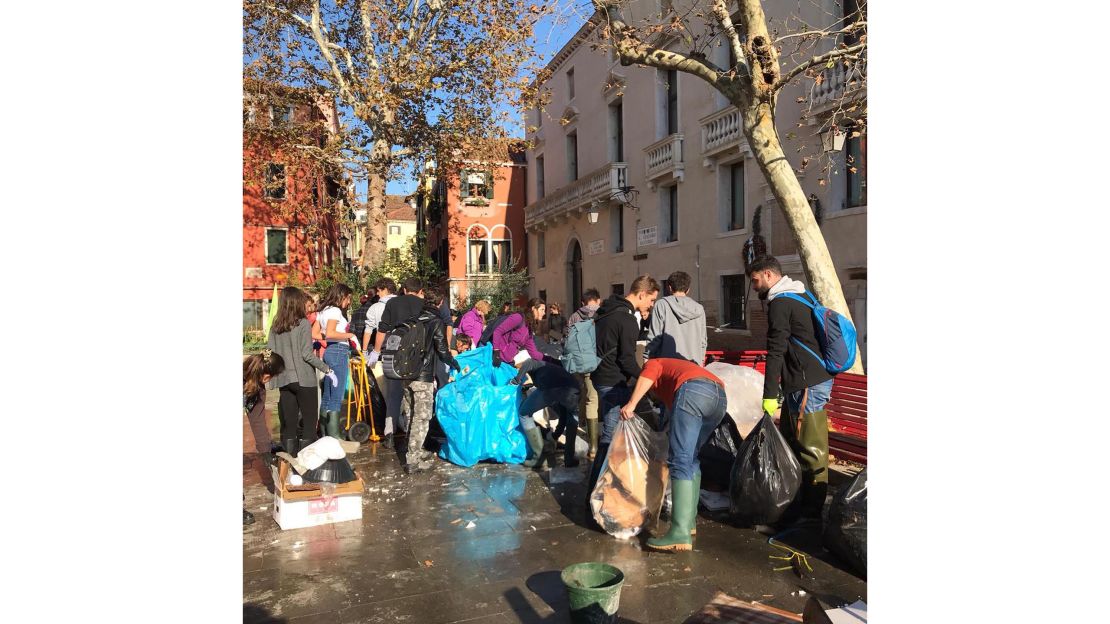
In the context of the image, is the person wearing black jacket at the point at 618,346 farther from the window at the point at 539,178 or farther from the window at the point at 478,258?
the window at the point at 478,258

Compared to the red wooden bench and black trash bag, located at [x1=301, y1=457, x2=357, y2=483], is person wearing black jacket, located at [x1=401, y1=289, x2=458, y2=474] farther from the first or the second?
the red wooden bench

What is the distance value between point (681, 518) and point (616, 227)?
19.9 m

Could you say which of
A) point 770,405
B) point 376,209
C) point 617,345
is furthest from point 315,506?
point 376,209

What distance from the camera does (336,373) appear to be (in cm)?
717

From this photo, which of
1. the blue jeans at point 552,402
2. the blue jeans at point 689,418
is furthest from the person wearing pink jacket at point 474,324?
the blue jeans at point 689,418

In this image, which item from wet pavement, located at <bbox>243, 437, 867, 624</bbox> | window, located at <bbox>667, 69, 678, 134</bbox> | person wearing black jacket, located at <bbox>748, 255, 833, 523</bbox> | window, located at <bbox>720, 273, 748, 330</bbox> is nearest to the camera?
wet pavement, located at <bbox>243, 437, 867, 624</bbox>

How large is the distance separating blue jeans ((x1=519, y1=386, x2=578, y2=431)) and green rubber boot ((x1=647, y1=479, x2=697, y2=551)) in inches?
89.4

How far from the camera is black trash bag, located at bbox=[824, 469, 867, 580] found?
4.03 meters

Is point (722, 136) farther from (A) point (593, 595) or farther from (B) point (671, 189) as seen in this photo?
(A) point (593, 595)

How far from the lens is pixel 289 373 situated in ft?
19.7

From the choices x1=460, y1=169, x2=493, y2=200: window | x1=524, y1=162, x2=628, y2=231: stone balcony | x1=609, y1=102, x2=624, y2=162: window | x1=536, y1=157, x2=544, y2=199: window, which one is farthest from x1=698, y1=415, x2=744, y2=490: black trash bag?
x1=460, y1=169, x2=493, y2=200: window

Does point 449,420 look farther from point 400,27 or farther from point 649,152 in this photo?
point 649,152
